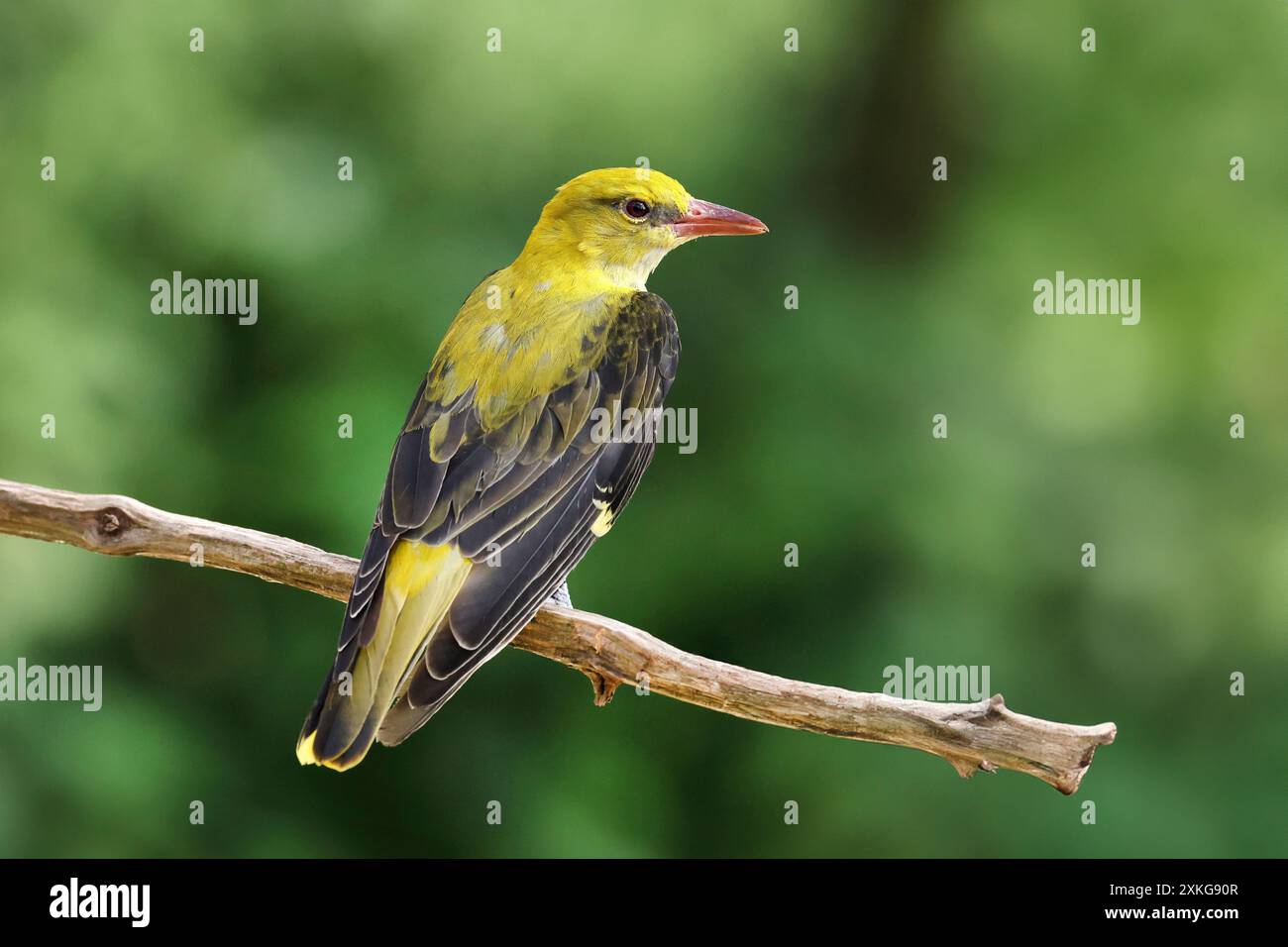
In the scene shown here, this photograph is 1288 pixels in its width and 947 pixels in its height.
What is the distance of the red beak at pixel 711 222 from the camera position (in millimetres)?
4328

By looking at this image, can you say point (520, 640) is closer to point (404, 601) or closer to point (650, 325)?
point (404, 601)

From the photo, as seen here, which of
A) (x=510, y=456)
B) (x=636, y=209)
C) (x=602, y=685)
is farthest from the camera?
(x=636, y=209)

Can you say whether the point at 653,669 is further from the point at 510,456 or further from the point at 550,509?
the point at 510,456

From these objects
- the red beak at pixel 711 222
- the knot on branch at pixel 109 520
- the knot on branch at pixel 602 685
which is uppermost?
the red beak at pixel 711 222

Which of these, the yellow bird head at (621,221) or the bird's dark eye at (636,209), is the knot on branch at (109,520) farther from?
the bird's dark eye at (636,209)

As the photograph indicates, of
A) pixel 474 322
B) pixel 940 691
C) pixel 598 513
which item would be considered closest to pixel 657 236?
pixel 474 322

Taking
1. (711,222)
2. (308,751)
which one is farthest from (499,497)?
(711,222)

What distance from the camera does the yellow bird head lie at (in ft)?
14.1

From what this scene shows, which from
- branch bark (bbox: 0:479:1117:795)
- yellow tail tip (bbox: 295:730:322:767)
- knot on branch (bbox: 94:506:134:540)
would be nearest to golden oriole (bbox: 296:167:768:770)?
yellow tail tip (bbox: 295:730:322:767)

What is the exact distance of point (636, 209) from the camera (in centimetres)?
432

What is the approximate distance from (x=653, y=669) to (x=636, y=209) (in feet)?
5.08

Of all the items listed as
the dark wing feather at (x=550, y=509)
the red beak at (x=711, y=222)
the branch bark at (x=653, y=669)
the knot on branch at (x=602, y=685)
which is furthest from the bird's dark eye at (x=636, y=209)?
the knot on branch at (x=602, y=685)

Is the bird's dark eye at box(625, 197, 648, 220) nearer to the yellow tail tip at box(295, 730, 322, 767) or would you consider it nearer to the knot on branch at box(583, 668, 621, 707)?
the knot on branch at box(583, 668, 621, 707)

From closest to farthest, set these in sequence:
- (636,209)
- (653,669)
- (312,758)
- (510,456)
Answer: (312,758), (653,669), (510,456), (636,209)
